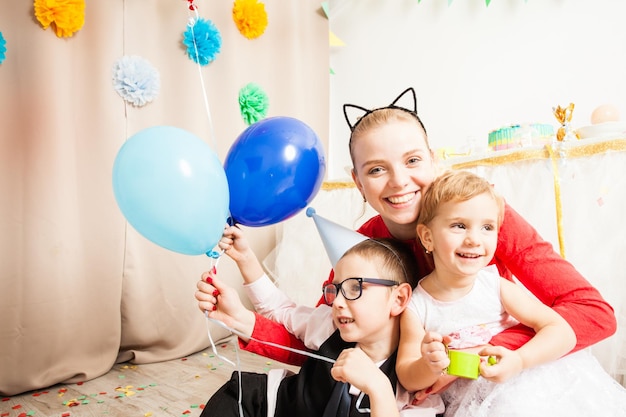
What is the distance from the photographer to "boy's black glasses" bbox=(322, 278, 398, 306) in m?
0.93

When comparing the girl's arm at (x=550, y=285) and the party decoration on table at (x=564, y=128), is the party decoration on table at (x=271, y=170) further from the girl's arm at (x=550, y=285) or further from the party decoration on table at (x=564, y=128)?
the party decoration on table at (x=564, y=128)

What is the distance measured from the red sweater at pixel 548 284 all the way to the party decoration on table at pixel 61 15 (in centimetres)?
166

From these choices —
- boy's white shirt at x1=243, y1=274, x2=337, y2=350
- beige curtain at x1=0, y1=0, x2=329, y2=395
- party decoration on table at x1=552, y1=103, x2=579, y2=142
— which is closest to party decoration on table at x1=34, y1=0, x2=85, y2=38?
beige curtain at x1=0, y1=0, x2=329, y2=395

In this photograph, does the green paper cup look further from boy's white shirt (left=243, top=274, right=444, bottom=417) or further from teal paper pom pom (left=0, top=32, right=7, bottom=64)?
teal paper pom pom (left=0, top=32, right=7, bottom=64)

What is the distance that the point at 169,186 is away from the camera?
2.94 ft

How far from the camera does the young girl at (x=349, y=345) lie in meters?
0.84

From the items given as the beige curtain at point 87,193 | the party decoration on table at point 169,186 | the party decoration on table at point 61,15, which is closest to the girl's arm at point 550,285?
the party decoration on table at point 169,186

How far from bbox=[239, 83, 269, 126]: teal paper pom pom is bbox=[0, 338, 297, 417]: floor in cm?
121

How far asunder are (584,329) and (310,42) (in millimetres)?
2381

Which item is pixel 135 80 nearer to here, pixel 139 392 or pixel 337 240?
pixel 139 392

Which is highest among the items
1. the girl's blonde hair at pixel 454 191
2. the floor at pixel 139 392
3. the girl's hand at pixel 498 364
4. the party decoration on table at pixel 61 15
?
the party decoration on table at pixel 61 15

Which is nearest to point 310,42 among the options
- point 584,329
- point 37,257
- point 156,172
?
point 37,257

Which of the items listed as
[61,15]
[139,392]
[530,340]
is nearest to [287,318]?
[530,340]

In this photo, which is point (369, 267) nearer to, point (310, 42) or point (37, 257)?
point (37, 257)
